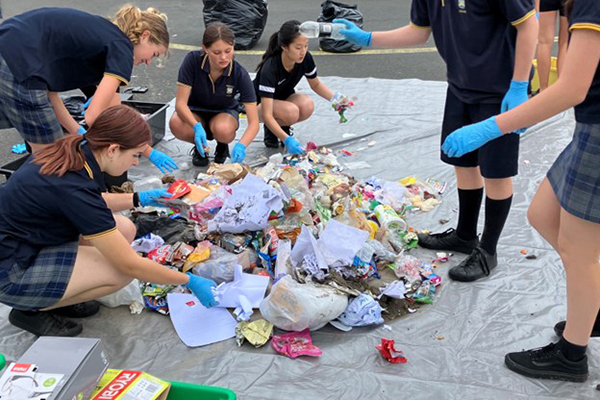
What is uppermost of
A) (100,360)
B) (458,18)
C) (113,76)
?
(458,18)

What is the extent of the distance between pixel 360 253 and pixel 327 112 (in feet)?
7.02

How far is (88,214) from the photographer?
1.95m

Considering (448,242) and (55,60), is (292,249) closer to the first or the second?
(448,242)

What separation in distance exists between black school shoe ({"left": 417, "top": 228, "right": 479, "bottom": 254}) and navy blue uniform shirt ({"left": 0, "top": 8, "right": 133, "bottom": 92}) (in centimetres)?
161

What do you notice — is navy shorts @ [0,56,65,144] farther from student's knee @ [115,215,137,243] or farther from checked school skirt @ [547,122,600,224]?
checked school skirt @ [547,122,600,224]

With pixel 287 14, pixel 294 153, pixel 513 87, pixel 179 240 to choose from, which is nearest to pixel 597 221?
pixel 513 87

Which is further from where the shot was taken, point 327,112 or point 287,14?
point 287,14

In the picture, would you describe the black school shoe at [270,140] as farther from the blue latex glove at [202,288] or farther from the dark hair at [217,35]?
the blue latex glove at [202,288]

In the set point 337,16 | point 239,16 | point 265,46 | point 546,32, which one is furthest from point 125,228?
point 265,46

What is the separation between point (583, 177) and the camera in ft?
5.79

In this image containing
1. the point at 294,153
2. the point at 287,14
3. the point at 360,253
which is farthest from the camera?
the point at 287,14

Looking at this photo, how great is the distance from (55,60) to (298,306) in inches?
60.6

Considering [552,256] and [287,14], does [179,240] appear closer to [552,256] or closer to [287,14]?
[552,256]

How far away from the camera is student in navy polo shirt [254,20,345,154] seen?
3613mm
